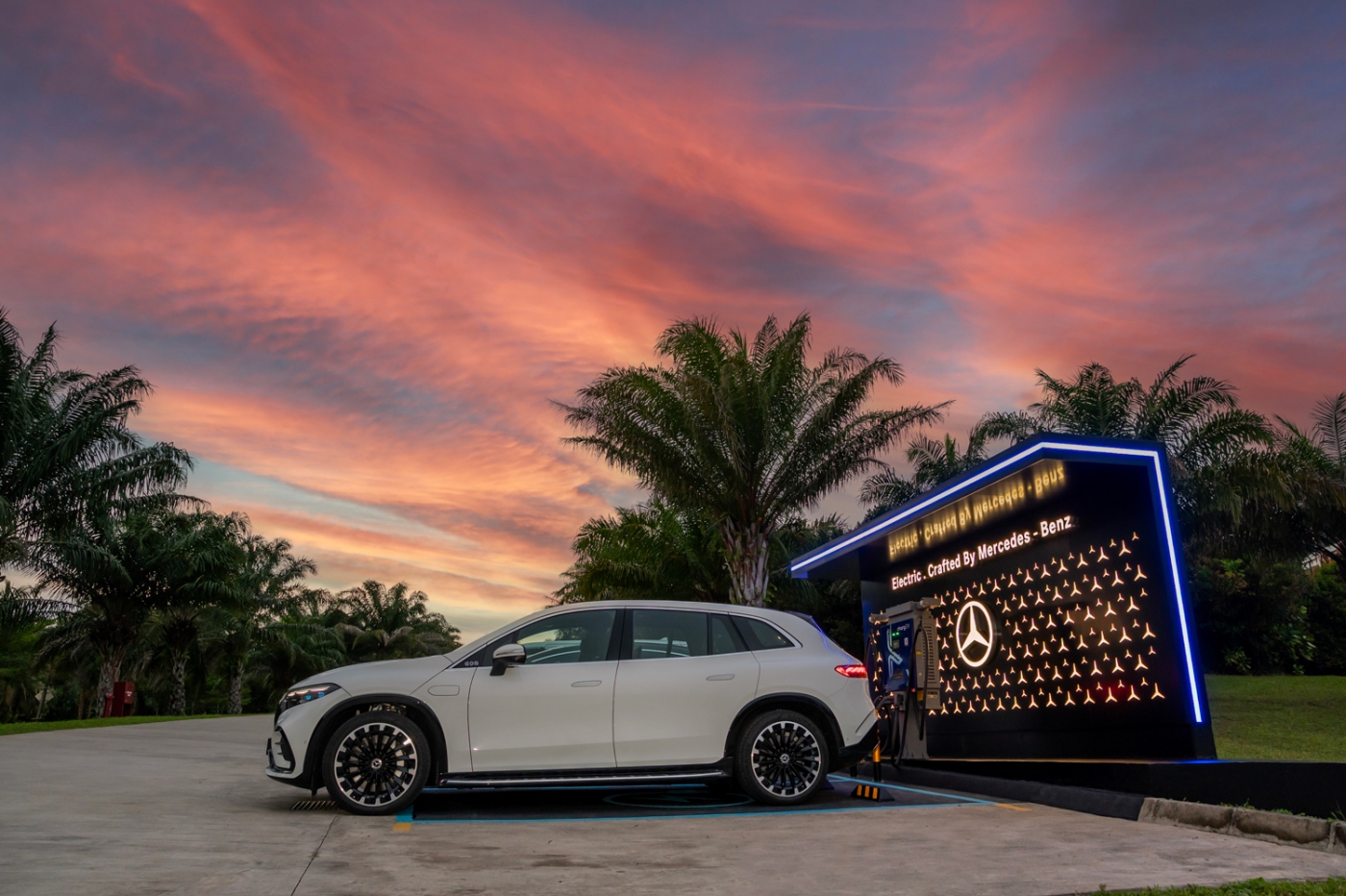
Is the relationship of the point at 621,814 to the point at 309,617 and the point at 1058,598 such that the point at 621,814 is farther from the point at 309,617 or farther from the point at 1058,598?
the point at 309,617

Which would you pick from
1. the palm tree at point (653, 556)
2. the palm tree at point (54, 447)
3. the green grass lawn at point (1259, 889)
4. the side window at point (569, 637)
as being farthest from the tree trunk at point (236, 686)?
the green grass lawn at point (1259, 889)

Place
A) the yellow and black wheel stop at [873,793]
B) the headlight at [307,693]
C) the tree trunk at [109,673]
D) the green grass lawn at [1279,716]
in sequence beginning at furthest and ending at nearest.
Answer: the tree trunk at [109,673] → the green grass lawn at [1279,716] → the yellow and black wheel stop at [873,793] → the headlight at [307,693]

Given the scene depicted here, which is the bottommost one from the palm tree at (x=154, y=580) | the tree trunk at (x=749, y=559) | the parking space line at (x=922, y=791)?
the parking space line at (x=922, y=791)

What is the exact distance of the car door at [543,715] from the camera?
7.33 metres

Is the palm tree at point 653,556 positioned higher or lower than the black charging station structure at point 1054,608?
→ higher

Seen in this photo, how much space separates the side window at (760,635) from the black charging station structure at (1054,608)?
324 centimetres

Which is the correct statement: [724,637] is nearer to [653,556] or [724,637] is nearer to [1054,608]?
[1054,608]

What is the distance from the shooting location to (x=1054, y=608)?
11.0 m

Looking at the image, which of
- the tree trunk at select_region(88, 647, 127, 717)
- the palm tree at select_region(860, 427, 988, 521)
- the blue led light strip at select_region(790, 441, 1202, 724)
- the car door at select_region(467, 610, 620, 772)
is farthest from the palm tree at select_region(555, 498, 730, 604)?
the tree trunk at select_region(88, 647, 127, 717)

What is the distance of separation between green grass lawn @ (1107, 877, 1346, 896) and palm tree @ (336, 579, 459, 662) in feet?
207

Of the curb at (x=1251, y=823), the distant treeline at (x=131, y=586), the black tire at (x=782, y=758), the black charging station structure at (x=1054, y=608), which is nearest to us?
the curb at (x=1251, y=823)

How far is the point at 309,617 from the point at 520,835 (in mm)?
62381

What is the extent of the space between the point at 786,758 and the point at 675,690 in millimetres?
1070

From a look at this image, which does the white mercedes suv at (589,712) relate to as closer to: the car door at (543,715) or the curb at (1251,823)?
the car door at (543,715)
